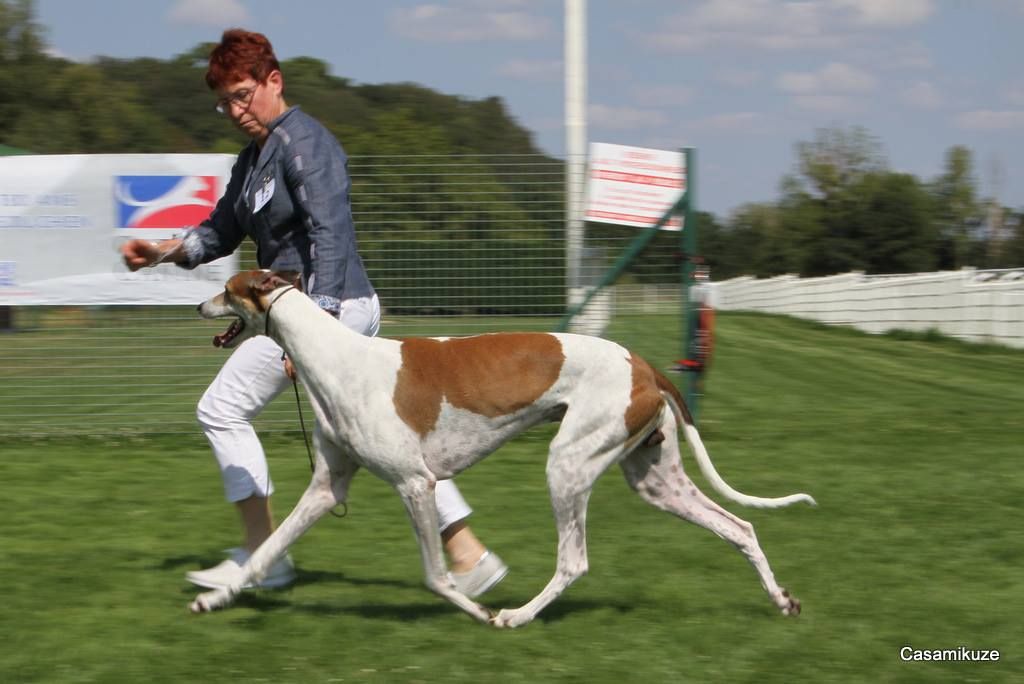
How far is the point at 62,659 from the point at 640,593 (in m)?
2.30

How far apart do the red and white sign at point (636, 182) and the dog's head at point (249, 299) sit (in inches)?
207

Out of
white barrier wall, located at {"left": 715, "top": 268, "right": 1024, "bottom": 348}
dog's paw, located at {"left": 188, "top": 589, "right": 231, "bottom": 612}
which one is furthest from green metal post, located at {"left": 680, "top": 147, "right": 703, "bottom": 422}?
white barrier wall, located at {"left": 715, "top": 268, "right": 1024, "bottom": 348}

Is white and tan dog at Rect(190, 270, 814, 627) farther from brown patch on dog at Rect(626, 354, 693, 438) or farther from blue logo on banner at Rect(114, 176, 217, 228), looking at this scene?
blue logo on banner at Rect(114, 176, 217, 228)

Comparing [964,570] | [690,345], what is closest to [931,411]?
[690,345]

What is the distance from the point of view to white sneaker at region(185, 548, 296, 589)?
16.5 feet

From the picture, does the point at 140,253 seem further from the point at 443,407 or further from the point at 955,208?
the point at 955,208

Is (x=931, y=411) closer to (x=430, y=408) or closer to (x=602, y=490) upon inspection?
(x=602, y=490)

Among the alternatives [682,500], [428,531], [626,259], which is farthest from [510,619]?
[626,259]

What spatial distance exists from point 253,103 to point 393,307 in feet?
18.6

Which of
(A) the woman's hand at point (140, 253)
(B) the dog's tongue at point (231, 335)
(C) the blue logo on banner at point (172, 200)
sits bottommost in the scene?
(B) the dog's tongue at point (231, 335)

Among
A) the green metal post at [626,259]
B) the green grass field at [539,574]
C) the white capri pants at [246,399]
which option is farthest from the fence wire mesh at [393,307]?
the white capri pants at [246,399]

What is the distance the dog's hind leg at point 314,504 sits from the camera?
4676 mm

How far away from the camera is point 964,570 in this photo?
5.57 m

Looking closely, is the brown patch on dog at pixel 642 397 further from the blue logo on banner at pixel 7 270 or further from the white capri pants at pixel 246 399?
the blue logo on banner at pixel 7 270
